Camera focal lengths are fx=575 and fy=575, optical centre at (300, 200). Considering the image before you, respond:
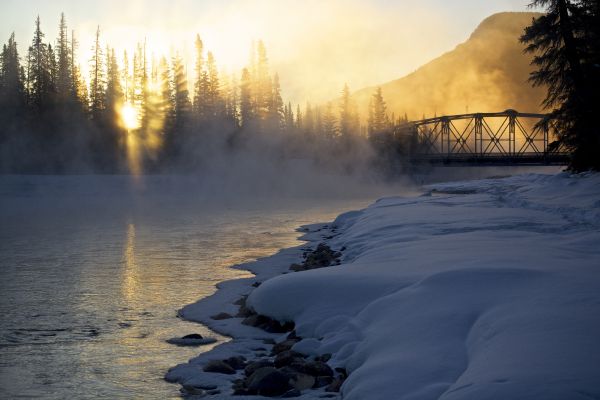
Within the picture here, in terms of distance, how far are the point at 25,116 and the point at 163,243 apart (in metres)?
53.1

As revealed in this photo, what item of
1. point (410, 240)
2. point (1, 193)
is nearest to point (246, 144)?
point (1, 193)

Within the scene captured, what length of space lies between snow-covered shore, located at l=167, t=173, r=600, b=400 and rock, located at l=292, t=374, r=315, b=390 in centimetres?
23

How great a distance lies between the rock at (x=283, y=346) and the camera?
8.33m

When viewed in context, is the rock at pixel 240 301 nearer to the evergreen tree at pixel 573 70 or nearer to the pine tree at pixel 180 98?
the evergreen tree at pixel 573 70

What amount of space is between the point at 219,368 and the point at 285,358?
88 cm

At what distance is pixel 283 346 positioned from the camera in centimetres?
838

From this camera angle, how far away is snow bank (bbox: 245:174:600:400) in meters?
5.13

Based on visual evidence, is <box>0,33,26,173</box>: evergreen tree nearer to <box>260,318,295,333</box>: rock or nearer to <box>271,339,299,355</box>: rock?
<box>260,318,295,333</box>: rock

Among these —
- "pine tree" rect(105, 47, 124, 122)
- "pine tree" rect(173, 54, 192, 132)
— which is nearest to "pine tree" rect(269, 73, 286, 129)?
"pine tree" rect(173, 54, 192, 132)

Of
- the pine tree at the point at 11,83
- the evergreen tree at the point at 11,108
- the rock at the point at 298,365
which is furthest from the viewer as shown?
the pine tree at the point at 11,83

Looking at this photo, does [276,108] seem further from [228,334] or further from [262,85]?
[228,334]

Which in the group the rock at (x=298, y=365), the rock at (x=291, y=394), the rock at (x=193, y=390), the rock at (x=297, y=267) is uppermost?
the rock at (x=297, y=267)

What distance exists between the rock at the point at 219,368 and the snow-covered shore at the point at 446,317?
134 mm

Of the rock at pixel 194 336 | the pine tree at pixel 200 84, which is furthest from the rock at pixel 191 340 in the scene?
the pine tree at pixel 200 84
